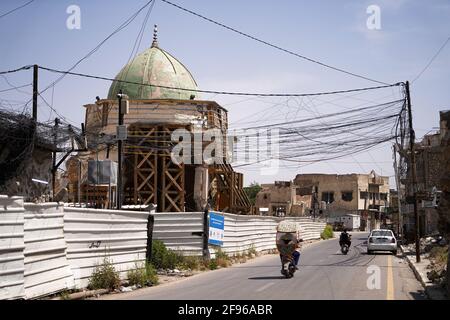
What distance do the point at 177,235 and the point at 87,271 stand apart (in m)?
8.20

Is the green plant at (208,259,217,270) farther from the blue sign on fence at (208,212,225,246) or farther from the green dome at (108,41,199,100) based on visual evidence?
the green dome at (108,41,199,100)

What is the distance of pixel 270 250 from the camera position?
125 feet

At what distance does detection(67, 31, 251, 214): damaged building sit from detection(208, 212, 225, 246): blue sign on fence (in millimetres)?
9802

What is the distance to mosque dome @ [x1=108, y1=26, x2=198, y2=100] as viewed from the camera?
38.8 m

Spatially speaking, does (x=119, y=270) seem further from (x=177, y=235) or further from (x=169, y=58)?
(x=169, y=58)

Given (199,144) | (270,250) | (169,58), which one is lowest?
(270,250)

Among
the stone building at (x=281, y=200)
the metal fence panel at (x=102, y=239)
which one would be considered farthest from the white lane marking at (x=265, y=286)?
the stone building at (x=281, y=200)

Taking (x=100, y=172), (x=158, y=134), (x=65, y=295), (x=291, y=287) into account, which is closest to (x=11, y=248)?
(x=65, y=295)

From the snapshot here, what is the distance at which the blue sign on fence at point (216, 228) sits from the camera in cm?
2448

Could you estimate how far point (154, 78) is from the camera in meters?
38.8

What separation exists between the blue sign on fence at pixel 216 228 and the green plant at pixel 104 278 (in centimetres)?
879

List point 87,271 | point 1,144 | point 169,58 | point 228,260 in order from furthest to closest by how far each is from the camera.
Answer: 1. point 169,58
2. point 228,260
3. point 1,144
4. point 87,271
